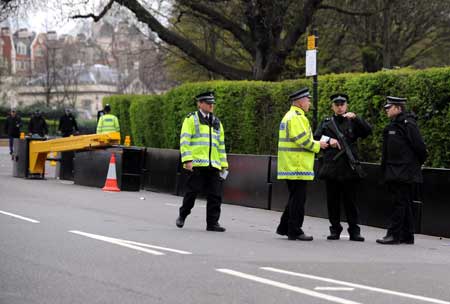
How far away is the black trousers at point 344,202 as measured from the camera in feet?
39.3

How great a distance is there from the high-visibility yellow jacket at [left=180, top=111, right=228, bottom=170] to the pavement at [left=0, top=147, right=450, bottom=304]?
0.94 m

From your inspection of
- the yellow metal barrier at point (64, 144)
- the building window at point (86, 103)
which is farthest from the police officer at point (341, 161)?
the building window at point (86, 103)

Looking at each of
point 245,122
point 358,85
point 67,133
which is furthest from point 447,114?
point 67,133

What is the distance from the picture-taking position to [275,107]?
19.4m

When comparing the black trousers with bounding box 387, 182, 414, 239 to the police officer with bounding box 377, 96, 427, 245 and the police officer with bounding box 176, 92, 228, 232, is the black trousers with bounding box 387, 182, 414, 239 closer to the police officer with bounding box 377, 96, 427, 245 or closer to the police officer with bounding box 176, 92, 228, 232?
the police officer with bounding box 377, 96, 427, 245

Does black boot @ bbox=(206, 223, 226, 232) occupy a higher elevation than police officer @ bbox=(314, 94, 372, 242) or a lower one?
lower

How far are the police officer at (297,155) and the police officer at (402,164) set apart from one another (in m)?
0.92

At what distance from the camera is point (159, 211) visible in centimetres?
1552

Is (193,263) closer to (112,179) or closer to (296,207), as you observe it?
(296,207)

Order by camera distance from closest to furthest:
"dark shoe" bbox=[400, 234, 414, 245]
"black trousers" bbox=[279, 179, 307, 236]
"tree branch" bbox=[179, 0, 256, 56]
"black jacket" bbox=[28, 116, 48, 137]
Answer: "black trousers" bbox=[279, 179, 307, 236] < "dark shoe" bbox=[400, 234, 414, 245] < "tree branch" bbox=[179, 0, 256, 56] < "black jacket" bbox=[28, 116, 48, 137]

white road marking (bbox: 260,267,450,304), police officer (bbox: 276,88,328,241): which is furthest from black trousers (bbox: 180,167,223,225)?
white road marking (bbox: 260,267,450,304)

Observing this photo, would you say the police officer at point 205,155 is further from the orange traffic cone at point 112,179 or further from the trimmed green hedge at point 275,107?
the orange traffic cone at point 112,179

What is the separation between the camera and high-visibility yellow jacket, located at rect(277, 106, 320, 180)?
11516 millimetres

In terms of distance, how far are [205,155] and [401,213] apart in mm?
2628
